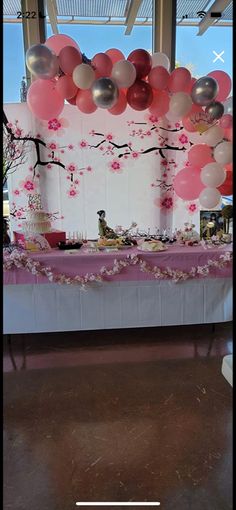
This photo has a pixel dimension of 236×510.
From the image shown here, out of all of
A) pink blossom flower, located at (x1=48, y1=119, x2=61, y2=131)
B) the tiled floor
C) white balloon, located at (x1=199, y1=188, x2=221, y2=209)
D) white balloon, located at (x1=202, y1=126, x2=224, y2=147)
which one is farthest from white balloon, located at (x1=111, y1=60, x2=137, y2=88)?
the tiled floor

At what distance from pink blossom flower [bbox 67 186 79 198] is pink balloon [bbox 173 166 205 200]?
4.75 feet

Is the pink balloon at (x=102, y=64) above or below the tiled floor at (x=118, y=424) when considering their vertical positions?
above

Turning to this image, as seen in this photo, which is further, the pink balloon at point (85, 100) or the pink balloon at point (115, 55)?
the pink balloon at point (115, 55)

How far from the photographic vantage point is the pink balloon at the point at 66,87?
9.66ft

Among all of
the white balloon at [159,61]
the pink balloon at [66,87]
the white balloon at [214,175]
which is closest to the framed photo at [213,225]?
the white balloon at [214,175]

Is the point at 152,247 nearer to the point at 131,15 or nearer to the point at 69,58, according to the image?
the point at 69,58

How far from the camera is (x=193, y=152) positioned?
11.2 ft

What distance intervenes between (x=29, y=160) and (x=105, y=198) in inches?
40.0

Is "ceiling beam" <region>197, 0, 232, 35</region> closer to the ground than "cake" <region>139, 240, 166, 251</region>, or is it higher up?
higher up

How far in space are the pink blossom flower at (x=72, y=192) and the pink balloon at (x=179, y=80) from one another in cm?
174

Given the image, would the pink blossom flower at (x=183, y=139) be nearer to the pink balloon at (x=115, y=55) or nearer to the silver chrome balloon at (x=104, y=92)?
the pink balloon at (x=115, y=55)

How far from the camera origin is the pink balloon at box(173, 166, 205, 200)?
3357 millimetres

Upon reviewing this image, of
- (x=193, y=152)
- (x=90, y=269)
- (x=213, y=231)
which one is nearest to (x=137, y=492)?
(x=90, y=269)

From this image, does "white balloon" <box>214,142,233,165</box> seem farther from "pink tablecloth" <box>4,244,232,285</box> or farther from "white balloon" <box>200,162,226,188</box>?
"pink tablecloth" <box>4,244,232,285</box>
